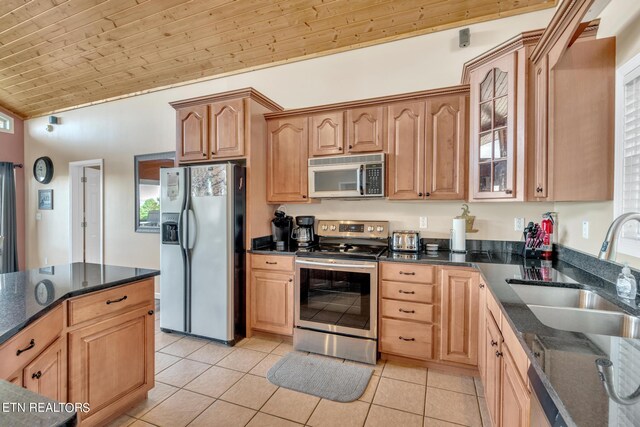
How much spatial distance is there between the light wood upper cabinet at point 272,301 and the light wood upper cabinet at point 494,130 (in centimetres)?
182

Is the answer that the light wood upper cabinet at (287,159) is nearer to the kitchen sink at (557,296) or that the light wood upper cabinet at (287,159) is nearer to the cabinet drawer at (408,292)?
the cabinet drawer at (408,292)

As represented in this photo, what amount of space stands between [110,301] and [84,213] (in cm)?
441

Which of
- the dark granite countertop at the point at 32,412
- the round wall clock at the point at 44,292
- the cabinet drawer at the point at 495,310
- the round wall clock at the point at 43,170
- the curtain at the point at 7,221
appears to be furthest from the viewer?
the round wall clock at the point at 43,170

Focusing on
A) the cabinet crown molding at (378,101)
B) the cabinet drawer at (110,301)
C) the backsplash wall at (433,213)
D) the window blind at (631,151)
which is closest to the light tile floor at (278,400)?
the cabinet drawer at (110,301)

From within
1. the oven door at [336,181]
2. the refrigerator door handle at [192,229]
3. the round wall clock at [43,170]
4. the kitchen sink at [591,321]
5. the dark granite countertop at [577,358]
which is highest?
the round wall clock at [43,170]

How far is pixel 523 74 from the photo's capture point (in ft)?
6.49

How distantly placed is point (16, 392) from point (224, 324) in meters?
2.21

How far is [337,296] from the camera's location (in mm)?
2580

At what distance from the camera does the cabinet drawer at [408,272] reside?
2.30m

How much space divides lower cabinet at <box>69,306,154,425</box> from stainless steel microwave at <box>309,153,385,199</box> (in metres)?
1.73

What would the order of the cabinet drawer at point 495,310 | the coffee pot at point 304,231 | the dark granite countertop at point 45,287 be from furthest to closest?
the coffee pot at point 304,231 < the cabinet drawer at point 495,310 < the dark granite countertop at point 45,287

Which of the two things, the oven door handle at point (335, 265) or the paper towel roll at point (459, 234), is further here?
the paper towel roll at point (459, 234)

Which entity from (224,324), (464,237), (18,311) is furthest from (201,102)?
(464,237)

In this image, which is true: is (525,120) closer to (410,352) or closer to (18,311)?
(410,352)
